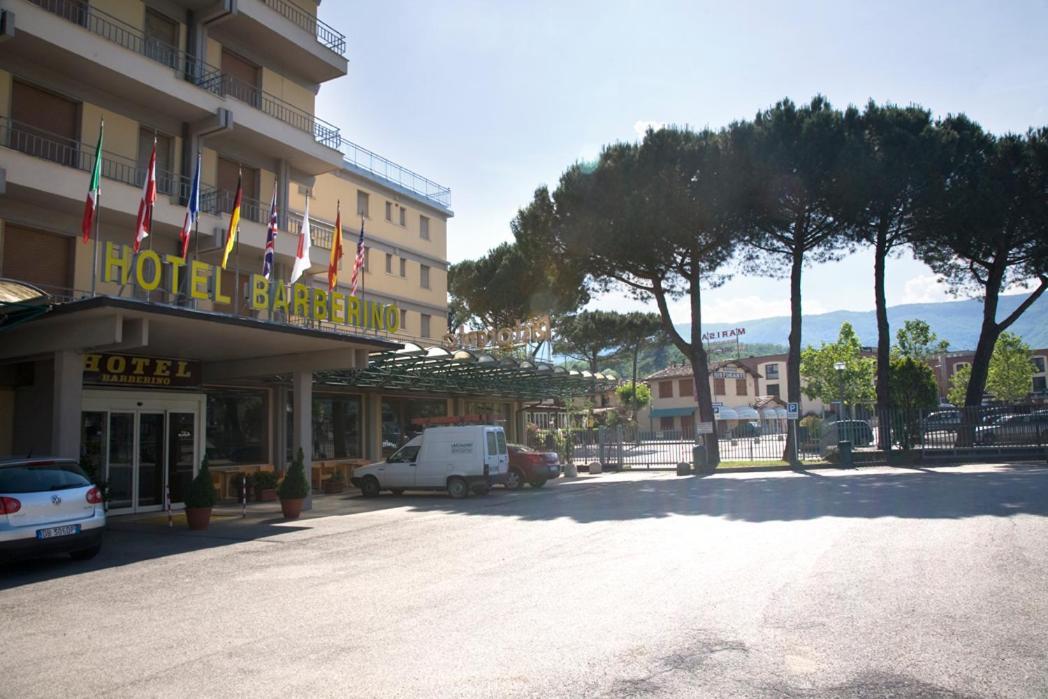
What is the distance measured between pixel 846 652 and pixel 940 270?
34063mm

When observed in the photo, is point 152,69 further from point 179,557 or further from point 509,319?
point 509,319

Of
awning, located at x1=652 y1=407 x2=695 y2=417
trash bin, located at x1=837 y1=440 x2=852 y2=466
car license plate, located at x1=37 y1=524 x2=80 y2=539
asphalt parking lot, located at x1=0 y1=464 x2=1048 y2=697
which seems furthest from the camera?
awning, located at x1=652 y1=407 x2=695 y2=417

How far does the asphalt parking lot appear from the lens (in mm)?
4992

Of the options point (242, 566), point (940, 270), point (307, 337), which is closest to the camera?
point (242, 566)

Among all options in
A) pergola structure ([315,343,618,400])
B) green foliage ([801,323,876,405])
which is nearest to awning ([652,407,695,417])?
green foliage ([801,323,876,405])

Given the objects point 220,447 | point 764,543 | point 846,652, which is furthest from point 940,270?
point 846,652

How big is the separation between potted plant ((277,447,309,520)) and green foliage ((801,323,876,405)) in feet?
167

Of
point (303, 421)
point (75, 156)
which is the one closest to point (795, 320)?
point (303, 421)

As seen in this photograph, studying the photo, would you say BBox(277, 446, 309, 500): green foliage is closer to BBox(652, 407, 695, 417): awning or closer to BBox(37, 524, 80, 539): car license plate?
BBox(37, 524, 80, 539): car license plate

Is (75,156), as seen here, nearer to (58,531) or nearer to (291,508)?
(291,508)

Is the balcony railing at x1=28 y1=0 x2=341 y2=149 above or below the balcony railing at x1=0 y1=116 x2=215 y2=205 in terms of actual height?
above

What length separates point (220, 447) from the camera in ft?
67.5

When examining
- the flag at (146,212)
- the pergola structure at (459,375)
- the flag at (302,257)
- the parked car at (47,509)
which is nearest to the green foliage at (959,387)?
the pergola structure at (459,375)

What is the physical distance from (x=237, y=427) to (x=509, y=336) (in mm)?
11970
